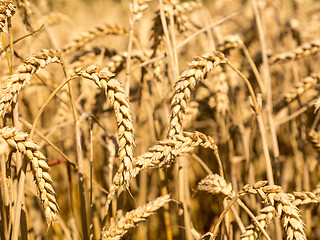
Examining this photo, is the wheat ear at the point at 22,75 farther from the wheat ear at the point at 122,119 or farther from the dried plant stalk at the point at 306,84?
the dried plant stalk at the point at 306,84

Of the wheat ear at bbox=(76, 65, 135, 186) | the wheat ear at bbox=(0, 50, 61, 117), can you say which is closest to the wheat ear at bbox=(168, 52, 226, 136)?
the wheat ear at bbox=(76, 65, 135, 186)

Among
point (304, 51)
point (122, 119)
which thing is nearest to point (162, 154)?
point (122, 119)

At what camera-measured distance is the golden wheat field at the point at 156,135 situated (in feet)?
3.20

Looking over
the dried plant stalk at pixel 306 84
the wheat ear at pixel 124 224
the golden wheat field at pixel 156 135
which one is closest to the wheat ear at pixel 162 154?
the golden wheat field at pixel 156 135

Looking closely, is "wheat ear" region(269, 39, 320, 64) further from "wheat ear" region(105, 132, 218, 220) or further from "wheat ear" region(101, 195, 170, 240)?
"wheat ear" region(101, 195, 170, 240)

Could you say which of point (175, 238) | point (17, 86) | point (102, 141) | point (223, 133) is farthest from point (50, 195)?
point (175, 238)

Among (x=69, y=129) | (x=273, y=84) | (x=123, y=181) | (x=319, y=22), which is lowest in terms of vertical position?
(x=123, y=181)

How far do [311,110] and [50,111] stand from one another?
2537 mm

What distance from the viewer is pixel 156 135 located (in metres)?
1.66

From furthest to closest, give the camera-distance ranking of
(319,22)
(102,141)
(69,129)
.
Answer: (319,22) < (69,129) < (102,141)

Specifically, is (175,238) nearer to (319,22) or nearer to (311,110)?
(311,110)

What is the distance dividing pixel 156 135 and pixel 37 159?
0.81 metres

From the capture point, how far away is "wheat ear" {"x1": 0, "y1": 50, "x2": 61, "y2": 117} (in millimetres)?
904

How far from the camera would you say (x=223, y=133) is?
188 cm
